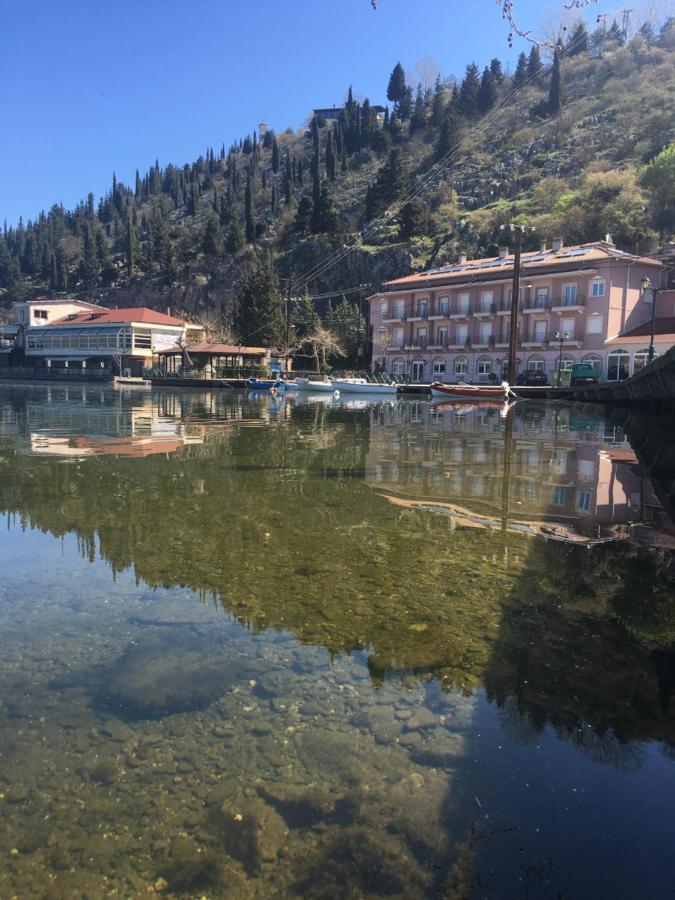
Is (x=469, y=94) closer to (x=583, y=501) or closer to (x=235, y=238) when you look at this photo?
(x=235, y=238)

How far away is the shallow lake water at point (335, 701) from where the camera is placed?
2.64 metres

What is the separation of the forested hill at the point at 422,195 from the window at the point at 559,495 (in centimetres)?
6393

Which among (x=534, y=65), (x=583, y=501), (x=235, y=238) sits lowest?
(x=583, y=501)

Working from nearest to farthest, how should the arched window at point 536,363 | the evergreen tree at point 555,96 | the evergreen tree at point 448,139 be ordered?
the arched window at point 536,363 → the evergreen tree at point 555,96 → the evergreen tree at point 448,139

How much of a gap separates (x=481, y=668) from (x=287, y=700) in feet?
4.46

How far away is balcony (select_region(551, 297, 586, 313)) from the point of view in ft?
174

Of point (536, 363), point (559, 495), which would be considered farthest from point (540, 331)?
point (559, 495)

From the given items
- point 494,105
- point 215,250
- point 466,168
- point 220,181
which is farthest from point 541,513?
point 220,181

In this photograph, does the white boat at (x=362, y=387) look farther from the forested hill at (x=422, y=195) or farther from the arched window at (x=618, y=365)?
the forested hill at (x=422, y=195)

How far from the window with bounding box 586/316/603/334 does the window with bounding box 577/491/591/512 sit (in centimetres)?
4660

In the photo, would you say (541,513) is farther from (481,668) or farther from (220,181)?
(220,181)

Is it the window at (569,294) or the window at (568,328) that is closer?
the window at (569,294)

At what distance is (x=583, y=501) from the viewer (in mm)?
9727

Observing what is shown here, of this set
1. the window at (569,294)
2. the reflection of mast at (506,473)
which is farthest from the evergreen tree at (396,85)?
the reflection of mast at (506,473)
